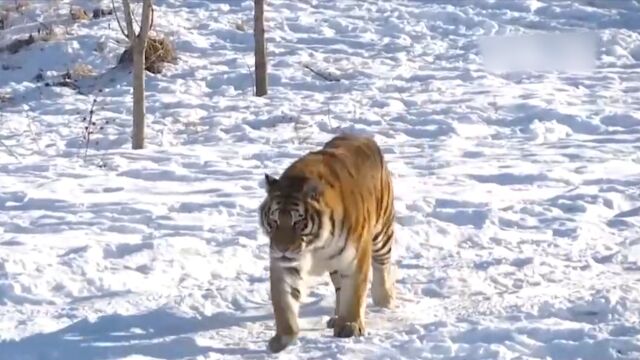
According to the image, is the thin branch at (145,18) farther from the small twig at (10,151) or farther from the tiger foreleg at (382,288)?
the tiger foreleg at (382,288)

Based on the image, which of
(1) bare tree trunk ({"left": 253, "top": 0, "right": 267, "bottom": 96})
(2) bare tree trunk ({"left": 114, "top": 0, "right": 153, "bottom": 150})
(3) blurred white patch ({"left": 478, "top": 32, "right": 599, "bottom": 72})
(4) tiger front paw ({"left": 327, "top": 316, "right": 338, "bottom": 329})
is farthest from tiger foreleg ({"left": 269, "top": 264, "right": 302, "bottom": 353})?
(3) blurred white patch ({"left": 478, "top": 32, "right": 599, "bottom": 72})

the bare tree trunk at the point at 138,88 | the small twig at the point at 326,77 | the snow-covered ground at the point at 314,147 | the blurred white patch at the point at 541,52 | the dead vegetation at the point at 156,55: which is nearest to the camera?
the snow-covered ground at the point at 314,147

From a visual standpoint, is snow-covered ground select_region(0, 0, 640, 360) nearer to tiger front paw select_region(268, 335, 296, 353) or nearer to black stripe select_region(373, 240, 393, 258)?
tiger front paw select_region(268, 335, 296, 353)

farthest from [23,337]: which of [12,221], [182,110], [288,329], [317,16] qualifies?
[317,16]

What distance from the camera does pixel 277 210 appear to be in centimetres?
655

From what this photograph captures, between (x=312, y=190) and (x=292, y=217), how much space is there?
200 mm

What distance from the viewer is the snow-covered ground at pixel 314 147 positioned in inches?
276

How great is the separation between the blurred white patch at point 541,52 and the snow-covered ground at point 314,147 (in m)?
0.24

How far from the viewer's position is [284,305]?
6.68 m

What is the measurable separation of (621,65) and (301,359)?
12.8 m

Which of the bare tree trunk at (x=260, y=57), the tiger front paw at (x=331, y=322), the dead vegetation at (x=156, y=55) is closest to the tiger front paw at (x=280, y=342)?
the tiger front paw at (x=331, y=322)

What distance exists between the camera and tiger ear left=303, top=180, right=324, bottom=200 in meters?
6.59

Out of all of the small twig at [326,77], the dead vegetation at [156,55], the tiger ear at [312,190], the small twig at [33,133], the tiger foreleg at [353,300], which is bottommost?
the small twig at [33,133]

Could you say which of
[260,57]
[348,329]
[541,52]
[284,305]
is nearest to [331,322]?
[348,329]
